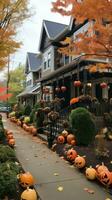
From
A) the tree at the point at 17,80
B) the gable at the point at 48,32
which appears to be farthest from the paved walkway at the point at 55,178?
the tree at the point at 17,80

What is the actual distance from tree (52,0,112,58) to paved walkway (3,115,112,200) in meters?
3.82

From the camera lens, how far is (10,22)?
13.6 meters

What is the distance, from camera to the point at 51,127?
11812mm

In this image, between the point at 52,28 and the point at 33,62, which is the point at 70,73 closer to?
the point at 52,28

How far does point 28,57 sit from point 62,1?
3451cm

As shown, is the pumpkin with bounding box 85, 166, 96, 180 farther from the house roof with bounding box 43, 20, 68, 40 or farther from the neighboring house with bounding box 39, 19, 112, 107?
the house roof with bounding box 43, 20, 68, 40

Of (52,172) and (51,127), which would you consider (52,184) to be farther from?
(51,127)

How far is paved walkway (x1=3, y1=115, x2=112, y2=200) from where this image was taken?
583cm

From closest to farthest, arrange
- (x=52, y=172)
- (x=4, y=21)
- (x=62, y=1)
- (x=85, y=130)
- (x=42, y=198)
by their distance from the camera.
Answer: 1. (x=42, y=198)
2. (x=52, y=172)
3. (x=62, y=1)
4. (x=85, y=130)
5. (x=4, y=21)

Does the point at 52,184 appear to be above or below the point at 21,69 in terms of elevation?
below

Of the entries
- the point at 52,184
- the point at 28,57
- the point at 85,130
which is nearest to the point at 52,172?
the point at 52,184

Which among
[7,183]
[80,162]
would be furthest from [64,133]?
[7,183]

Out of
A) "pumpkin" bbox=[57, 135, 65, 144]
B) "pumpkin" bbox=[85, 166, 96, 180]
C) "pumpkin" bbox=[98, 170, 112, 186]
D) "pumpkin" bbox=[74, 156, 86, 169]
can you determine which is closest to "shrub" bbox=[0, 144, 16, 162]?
"pumpkin" bbox=[74, 156, 86, 169]

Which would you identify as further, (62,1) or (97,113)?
(97,113)
